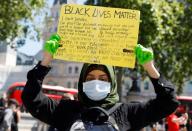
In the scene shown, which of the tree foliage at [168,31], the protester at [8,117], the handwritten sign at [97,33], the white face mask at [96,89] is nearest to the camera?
the white face mask at [96,89]

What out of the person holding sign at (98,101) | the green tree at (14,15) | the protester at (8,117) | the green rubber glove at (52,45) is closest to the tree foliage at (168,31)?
the green tree at (14,15)

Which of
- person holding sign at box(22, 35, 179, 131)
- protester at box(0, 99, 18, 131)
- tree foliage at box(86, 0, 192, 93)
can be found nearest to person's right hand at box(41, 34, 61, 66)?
person holding sign at box(22, 35, 179, 131)

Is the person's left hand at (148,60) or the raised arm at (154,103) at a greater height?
the person's left hand at (148,60)

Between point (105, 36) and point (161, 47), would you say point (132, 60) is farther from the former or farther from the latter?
point (161, 47)

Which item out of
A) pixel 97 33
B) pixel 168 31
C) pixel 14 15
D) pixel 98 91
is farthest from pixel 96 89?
pixel 14 15

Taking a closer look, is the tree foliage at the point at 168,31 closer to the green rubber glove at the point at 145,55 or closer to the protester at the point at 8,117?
the protester at the point at 8,117

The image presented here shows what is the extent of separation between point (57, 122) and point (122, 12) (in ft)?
3.02

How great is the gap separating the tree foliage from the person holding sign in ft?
54.8

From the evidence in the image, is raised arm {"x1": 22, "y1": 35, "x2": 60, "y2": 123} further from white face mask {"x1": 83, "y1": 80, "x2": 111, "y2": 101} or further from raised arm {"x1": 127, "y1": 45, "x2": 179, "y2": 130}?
raised arm {"x1": 127, "y1": 45, "x2": 179, "y2": 130}

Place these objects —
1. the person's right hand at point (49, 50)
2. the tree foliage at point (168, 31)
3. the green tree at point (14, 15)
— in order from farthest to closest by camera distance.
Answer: the green tree at point (14, 15)
the tree foliage at point (168, 31)
the person's right hand at point (49, 50)

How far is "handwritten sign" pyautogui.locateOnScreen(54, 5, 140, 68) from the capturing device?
3.85 m

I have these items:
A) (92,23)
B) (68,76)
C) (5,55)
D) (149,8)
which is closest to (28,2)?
(149,8)

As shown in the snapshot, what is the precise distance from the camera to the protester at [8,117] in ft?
34.8

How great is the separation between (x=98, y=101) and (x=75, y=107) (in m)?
0.17
